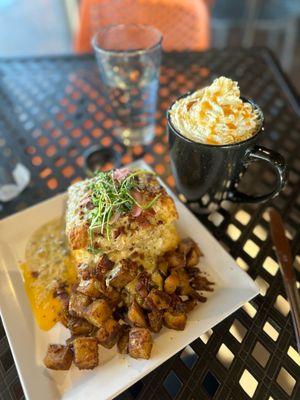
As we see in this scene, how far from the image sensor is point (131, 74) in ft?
4.87

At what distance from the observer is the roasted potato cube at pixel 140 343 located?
0.87 metres

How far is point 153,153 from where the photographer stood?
61.0 inches

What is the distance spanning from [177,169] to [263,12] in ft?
8.59

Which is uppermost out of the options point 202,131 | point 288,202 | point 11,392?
point 202,131

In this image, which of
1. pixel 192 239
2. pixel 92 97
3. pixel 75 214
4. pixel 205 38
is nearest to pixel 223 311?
pixel 192 239

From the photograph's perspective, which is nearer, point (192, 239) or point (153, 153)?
point (192, 239)

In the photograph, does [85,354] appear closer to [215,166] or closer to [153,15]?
[215,166]

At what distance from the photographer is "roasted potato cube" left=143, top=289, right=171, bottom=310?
0.95 meters

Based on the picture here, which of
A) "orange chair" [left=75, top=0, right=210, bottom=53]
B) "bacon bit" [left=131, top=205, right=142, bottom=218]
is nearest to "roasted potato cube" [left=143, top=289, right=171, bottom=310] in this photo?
"bacon bit" [left=131, top=205, right=142, bottom=218]

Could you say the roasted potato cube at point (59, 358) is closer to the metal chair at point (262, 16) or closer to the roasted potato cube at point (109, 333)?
the roasted potato cube at point (109, 333)

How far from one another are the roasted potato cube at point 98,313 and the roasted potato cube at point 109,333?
0.01m

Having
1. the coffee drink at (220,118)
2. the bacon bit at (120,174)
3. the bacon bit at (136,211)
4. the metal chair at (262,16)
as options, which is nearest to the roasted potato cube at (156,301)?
the bacon bit at (136,211)

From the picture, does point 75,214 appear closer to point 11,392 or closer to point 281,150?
point 11,392

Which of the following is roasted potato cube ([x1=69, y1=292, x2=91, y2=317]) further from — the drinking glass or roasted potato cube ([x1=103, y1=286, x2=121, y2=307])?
the drinking glass
